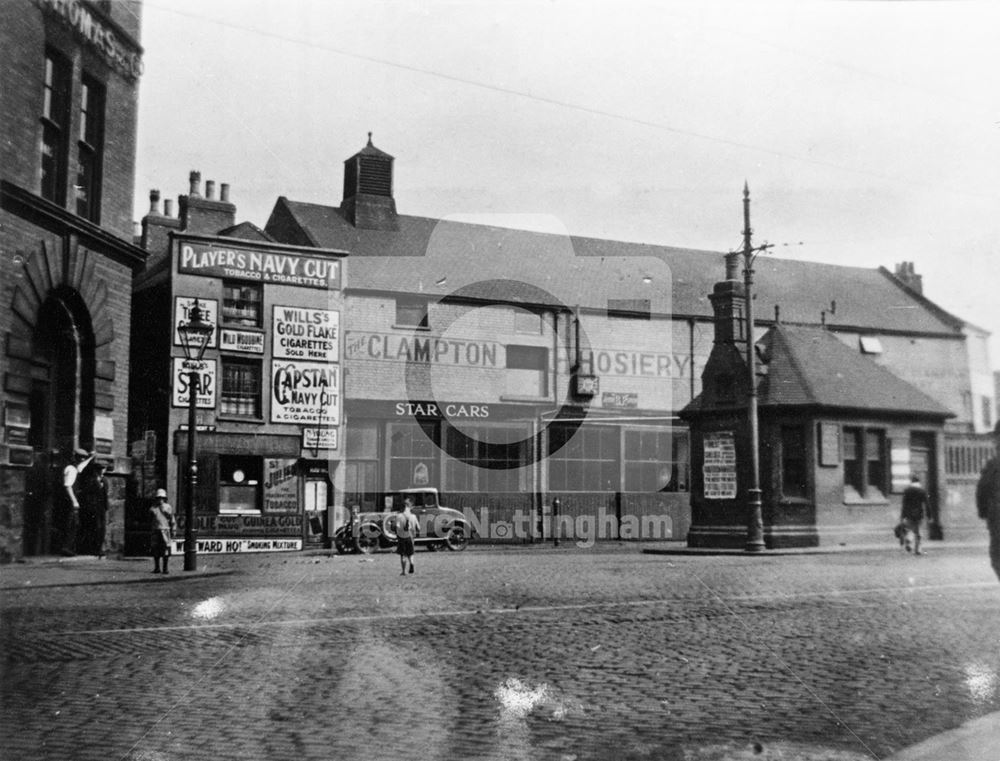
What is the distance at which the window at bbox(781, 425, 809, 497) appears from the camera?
21.7 meters

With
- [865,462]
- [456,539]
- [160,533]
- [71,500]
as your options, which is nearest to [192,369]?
[71,500]

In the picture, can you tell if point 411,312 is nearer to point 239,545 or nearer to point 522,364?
point 522,364

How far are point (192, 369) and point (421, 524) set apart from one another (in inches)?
410

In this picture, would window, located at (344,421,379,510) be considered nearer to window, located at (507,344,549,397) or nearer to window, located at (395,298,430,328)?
window, located at (507,344,549,397)

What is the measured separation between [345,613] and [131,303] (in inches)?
288

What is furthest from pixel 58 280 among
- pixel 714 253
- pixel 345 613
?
pixel 714 253

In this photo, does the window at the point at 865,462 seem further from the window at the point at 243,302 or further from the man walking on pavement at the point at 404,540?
the window at the point at 243,302

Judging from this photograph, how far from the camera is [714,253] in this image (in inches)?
928

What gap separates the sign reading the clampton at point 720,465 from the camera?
22547 mm

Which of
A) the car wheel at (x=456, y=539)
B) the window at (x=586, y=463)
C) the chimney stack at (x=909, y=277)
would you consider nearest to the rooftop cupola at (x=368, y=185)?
the chimney stack at (x=909, y=277)

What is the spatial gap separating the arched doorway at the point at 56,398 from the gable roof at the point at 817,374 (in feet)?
45.8

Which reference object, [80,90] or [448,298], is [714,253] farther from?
[80,90]

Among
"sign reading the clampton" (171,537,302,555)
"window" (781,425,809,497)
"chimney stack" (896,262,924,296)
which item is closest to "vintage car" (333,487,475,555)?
"sign reading the clampton" (171,537,302,555)

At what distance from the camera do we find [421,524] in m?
23.6
